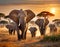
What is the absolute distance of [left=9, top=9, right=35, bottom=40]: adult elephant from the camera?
12.4 feet

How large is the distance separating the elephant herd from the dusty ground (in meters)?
0.08

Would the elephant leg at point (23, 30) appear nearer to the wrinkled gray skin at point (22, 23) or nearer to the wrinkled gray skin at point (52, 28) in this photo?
the wrinkled gray skin at point (22, 23)

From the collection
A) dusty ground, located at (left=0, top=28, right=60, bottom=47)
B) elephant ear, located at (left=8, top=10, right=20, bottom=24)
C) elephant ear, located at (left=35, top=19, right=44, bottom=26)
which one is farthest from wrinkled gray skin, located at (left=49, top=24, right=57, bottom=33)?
elephant ear, located at (left=8, top=10, right=20, bottom=24)

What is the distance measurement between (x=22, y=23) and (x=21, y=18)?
0.24 feet

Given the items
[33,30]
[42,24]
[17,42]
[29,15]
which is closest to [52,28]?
[42,24]

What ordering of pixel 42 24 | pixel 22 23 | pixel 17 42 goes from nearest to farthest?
pixel 17 42
pixel 22 23
pixel 42 24

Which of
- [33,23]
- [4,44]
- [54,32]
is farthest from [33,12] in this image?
[4,44]

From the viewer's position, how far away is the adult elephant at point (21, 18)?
3.77 m

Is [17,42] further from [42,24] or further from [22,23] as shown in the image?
[42,24]

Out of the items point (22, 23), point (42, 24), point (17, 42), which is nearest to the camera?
point (17, 42)

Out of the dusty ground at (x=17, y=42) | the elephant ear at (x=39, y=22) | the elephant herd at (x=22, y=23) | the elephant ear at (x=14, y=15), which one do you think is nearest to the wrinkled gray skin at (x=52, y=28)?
the elephant herd at (x=22, y=23)

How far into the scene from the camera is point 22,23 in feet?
12.4

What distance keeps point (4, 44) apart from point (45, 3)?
1175 millimetres

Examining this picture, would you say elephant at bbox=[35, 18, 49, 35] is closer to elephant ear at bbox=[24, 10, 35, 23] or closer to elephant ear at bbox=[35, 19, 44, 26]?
elephant ear at bbox=[35, 19, 44, 26]
